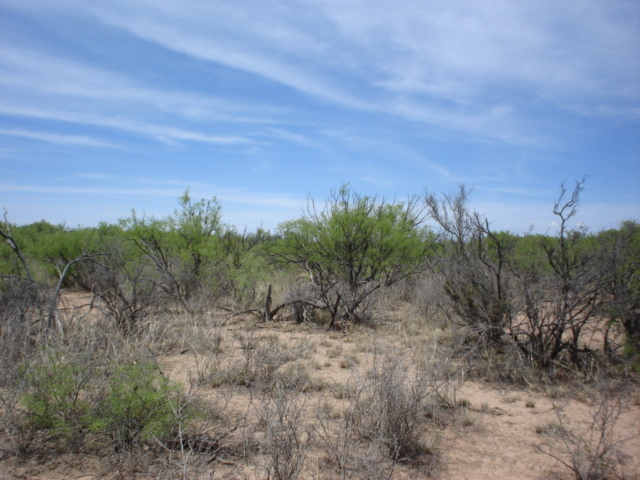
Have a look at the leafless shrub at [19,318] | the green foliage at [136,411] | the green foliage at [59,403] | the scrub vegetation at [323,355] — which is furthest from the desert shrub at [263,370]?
the leafless shrub at [19,318]

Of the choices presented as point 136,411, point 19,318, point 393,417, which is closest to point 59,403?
point 136,411

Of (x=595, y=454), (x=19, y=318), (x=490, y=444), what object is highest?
(x=19, y=318)

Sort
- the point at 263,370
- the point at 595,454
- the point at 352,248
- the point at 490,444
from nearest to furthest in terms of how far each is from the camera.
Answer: the point at 595,454, the point at 490,444, the point at 263,370, the point at 352,248

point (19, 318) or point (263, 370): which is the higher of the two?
point (19, 318)

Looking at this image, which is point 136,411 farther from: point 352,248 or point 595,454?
point 352,248

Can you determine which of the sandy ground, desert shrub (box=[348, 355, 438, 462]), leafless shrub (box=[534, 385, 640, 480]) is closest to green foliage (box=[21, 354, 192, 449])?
the sandy ground

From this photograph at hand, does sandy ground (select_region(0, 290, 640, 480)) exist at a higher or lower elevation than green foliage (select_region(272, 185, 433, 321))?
lower

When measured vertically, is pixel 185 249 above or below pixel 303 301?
above

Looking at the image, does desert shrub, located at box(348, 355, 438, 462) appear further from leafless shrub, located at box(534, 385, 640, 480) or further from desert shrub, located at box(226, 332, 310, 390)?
desert shrub, located at box(226, 332, 310, 390)

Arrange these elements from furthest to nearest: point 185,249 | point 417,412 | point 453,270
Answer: point 185,249, point 453,270, point 417,412

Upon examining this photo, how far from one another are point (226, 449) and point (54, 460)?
1.52 meters

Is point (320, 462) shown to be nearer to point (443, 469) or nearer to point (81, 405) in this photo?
point (443, 469)

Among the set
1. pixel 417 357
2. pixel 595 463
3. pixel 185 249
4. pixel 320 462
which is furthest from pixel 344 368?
pixel 185 249

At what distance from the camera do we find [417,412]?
14.6 ft
